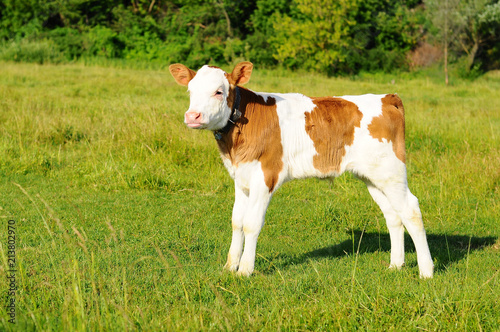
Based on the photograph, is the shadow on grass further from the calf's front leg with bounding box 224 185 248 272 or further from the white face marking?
the white face marking

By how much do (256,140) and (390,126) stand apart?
139 cm

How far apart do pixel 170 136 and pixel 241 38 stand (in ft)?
77.3

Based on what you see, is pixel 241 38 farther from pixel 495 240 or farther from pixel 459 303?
pixel 459 303

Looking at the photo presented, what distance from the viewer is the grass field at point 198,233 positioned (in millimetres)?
4250

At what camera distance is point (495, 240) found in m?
6.96

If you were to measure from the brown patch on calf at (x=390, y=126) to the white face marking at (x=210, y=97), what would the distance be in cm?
150

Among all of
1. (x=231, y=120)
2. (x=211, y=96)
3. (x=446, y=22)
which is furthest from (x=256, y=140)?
(x=446, y=22)

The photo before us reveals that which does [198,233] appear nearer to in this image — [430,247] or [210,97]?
[210,97]

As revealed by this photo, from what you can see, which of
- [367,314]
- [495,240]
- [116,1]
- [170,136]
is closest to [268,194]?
[367,314]

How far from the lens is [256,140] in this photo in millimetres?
5328

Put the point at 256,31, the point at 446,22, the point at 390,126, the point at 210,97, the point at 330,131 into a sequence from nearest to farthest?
the point at 210,97
the point at 330,131
the point at 390,126
the point at 446,22
the point at 256,31

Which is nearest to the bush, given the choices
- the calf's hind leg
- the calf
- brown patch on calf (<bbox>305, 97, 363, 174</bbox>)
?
the calf

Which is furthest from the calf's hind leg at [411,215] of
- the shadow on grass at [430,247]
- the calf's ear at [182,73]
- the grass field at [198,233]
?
the calf's ear at [182,73]

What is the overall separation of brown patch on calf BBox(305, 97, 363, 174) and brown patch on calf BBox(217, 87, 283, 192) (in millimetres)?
375
